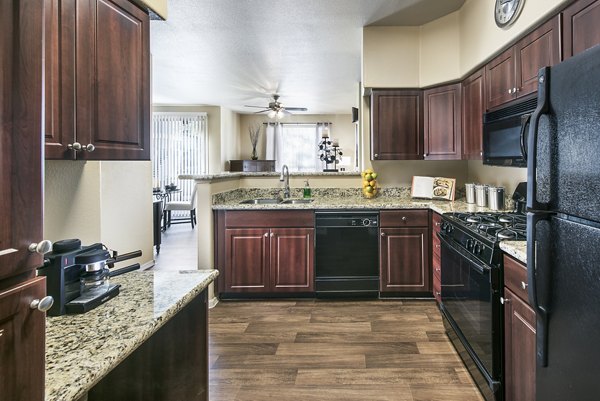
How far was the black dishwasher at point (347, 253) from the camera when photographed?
11.2 feet

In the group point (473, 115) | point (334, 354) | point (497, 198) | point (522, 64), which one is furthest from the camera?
point (473, 115)

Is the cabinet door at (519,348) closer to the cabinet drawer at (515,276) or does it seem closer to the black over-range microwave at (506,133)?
the cabinet drawer at (515,276)

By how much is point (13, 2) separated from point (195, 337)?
3.54 feet

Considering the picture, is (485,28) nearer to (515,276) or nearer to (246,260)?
(515,276)

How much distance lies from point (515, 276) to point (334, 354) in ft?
4.29

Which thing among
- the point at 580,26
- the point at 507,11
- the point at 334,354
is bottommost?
the point at 334,354

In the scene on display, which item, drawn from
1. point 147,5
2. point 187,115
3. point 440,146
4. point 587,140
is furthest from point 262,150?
point 587,140

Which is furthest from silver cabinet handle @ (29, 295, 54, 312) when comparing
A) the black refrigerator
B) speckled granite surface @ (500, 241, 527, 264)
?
speckled granite surface @ (500, 241, 527, 264)

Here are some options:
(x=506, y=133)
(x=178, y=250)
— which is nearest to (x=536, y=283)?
(x=506, y=133)

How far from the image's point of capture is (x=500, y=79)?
264cm

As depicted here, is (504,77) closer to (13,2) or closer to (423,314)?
(423,314)

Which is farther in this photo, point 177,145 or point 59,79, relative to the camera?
point 177,145

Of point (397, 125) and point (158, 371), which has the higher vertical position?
point (397, 125)

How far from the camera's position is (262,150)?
10086 mm
